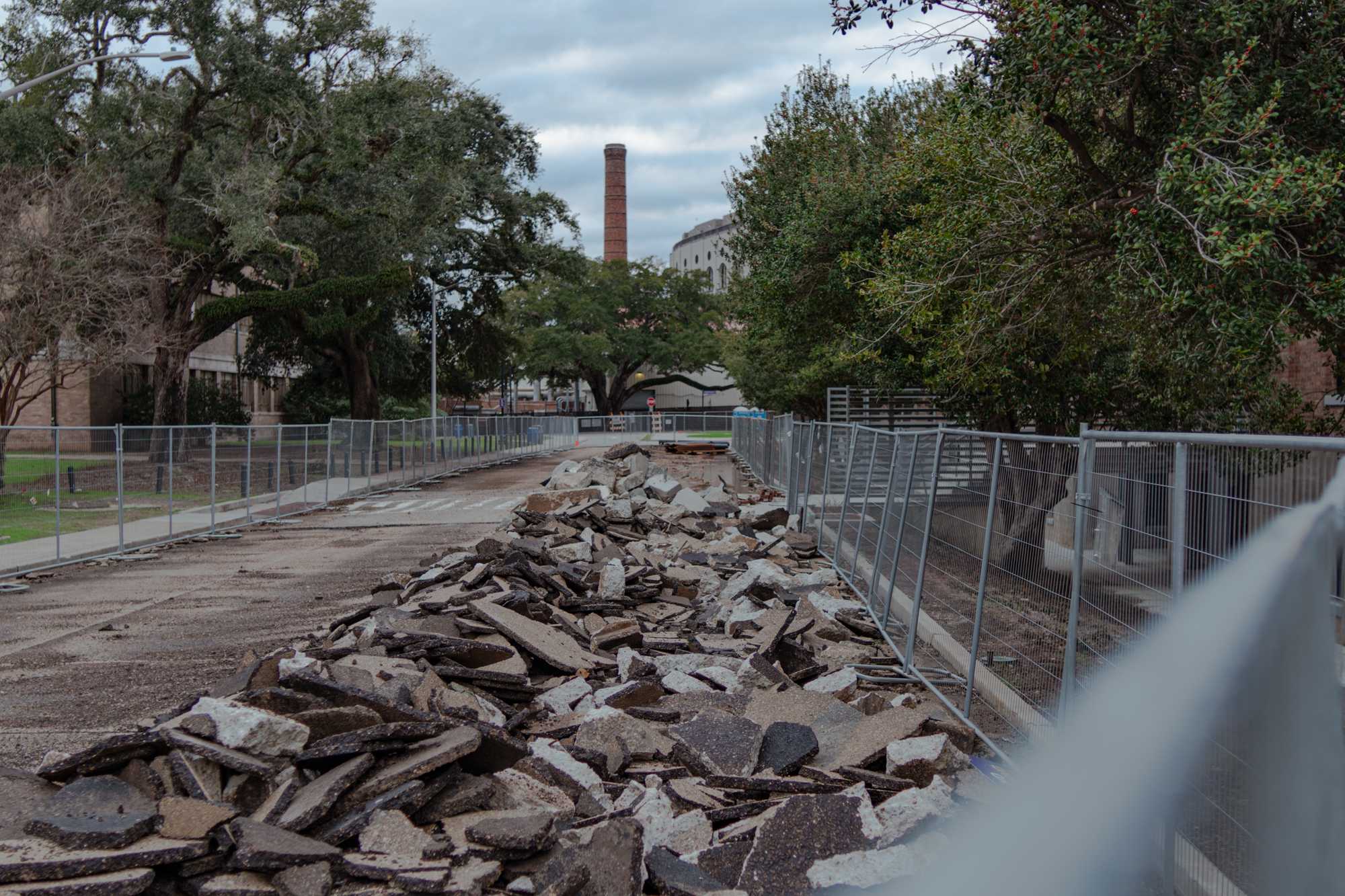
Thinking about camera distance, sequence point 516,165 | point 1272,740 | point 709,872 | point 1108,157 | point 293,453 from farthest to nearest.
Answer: point 516,165, point 293,453, point 1108,157, point 709,872, point 1272,740

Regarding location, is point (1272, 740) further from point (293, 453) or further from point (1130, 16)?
point (293, 453)

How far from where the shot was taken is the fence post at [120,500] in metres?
16.4

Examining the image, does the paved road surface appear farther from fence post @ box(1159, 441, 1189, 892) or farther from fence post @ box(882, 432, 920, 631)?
fence post @ box(1159, 441, 1189, 892)

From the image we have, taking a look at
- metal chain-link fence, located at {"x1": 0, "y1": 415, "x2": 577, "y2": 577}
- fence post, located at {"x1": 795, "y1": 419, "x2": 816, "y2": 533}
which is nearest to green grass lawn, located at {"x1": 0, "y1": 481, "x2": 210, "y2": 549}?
metal chain-link fence, located at {"x1": 0, "y1": 415, "x2": 577, "y2": 577}

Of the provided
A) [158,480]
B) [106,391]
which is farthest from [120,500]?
[106,391]

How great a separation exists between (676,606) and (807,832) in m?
5.95

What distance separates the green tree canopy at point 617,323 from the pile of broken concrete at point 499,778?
7741cm

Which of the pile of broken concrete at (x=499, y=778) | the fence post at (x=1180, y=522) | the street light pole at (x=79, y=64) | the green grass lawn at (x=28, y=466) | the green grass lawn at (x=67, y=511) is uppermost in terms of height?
the street light pole at (x=79, y=64)

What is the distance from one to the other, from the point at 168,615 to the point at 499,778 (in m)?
7.52

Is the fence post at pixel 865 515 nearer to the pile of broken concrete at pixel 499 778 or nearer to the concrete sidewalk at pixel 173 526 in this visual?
the pile of broken concrete at pixel 499 778

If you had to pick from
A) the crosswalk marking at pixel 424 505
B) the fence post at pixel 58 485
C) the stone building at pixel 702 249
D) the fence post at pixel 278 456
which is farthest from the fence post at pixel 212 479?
the stone building at pixel 702 249

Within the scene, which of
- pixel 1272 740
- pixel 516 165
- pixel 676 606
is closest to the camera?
pixel 1272 740

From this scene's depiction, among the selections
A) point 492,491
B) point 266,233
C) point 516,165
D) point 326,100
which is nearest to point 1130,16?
point 492,491

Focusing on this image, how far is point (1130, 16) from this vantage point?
10922mm
